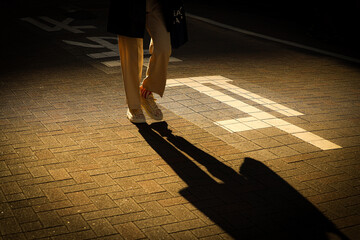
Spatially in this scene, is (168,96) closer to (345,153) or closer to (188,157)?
(188,157)

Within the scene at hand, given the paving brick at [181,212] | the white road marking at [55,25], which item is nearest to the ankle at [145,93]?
the paving brick at [181,212]

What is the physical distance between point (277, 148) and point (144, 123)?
1.51m

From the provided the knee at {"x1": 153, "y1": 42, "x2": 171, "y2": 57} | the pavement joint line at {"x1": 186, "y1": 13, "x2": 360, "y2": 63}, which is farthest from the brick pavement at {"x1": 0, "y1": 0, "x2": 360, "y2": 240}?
the pavement joint line at {"x1": 186, "y1": 13, "x2": 360, "y2": 63}

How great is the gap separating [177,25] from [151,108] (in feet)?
3.17

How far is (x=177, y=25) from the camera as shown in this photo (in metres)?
5.35

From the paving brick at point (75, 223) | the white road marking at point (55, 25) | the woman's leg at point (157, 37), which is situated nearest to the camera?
the paving brick at point (75, 223)

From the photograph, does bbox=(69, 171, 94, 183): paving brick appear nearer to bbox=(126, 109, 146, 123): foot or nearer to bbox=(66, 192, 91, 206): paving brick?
bbox=(66, 192, 91, 206): paving brick

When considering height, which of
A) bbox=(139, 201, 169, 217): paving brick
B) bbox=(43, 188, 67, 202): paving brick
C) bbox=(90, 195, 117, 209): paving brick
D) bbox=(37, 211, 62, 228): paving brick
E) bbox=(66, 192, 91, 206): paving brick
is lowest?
bbox=(43, 188, 67, 202): paving brick

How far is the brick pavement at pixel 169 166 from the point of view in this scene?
3.57m

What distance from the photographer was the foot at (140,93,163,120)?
5656 mm

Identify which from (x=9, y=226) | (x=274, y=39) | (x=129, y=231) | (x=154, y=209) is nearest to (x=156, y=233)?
(x=129, y=231)

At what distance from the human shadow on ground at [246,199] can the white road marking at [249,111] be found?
0.87 m

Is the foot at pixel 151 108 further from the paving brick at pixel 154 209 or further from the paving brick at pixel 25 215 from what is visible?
the paving brick at pixel 25 215

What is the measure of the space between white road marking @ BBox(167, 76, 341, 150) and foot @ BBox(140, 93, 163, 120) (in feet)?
2.13
